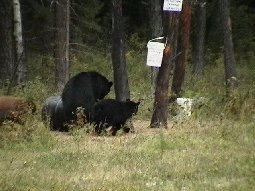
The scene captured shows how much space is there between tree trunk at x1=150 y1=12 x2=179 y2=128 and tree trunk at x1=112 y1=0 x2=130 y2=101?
4.13 feet

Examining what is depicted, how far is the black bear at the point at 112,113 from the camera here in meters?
12.1

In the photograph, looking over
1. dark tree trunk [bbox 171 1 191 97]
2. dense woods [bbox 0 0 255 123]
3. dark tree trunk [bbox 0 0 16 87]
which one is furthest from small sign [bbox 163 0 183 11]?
dark tree trunk [bbox 0 0 16 87]

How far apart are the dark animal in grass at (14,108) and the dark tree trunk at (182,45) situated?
453 centimetres

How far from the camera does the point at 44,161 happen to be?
8.45 metres

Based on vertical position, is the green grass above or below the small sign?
below

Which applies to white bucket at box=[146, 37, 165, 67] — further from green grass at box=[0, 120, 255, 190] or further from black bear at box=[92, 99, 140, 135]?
green grass at box=[0, 120, 255, 190]

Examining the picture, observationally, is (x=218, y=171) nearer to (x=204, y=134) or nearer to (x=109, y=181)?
(x=109, y=181)

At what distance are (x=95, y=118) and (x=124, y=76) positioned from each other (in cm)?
159

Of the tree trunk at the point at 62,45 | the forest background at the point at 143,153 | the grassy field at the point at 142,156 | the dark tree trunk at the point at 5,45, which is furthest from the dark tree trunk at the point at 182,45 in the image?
the dark tree trunk at the point at 5,45

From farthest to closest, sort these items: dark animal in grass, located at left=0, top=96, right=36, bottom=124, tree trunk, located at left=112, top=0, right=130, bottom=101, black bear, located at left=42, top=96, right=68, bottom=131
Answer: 1. tree trunk, located at left=112, top=0, right=130, bottom=101
2. black bear, located at left=42, top=96, right=68, bottom=131
3. dark animal in grass, located at left=0, top=96, right=36, bottom=124

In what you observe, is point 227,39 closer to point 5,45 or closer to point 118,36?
point 5,45

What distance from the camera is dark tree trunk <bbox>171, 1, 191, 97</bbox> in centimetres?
1511

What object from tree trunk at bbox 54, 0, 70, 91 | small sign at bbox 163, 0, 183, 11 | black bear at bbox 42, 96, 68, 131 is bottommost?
→ black bear at bbox 42, 96, 68, 131

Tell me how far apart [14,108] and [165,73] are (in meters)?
3.21
